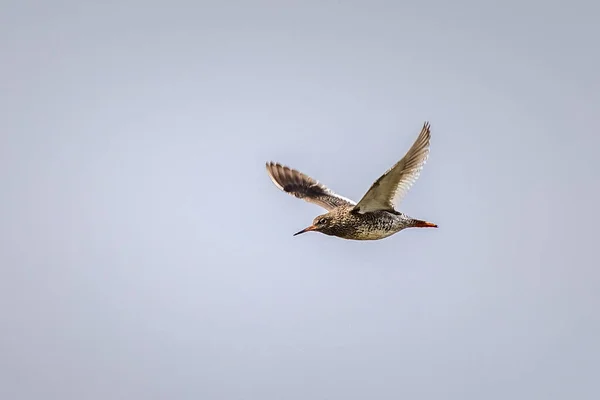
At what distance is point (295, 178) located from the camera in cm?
2278

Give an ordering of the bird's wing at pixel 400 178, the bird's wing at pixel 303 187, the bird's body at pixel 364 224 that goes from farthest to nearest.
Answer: the bird's wing at pixel 303 187
the bird's body at pixel 364 224
the bird's wing at pixel 400 178

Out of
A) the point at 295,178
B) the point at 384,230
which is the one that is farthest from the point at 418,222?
the point at 295,178

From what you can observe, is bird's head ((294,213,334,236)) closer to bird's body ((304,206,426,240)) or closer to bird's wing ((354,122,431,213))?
bird's body ((304,206,426,240))

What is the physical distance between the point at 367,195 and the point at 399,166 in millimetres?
892

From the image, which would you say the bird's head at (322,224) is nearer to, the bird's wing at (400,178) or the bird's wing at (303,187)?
the bird's wing at (400,178)

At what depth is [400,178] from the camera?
17.9 meters

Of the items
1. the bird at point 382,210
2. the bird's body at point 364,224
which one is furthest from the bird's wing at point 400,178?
the bird's body at point 364,224

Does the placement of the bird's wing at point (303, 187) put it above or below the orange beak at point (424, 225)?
above

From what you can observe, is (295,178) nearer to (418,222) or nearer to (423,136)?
(418,222)

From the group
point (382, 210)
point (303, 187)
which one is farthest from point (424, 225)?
point (303, 187)

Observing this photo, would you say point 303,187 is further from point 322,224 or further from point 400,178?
point 400,178

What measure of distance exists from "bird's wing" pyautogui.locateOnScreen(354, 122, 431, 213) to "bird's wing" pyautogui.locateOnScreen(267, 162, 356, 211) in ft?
10.9

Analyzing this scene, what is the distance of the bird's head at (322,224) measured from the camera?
19250 millimetres

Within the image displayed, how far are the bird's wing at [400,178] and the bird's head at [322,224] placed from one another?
98cm
